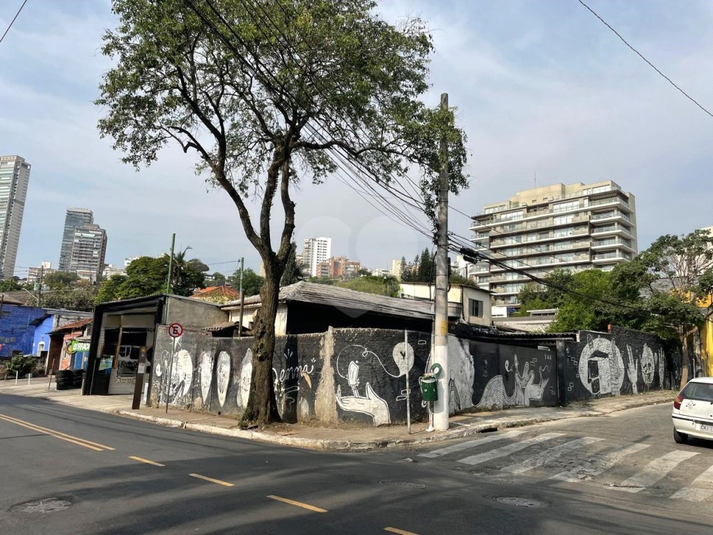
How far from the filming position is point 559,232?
10075 cm

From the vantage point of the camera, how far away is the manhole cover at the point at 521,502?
6.70m

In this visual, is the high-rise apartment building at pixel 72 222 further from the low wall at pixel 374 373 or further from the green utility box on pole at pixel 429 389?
the green utility box on pole at pixel 429 389

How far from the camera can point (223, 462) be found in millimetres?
8922

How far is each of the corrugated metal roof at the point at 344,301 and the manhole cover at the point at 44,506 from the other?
14208mm

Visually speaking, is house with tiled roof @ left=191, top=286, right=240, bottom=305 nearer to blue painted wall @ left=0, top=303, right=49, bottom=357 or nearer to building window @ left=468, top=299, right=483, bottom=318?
blue painted wall @ left=0, top=303, right=49, bottom=357

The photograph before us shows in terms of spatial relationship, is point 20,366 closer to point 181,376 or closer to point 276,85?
point 181,376

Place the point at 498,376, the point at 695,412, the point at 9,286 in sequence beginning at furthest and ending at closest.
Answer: the point at 9,286 → the point at 498,376 → the point at 695,412

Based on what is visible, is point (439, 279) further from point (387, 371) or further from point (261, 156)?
point (261, 156)

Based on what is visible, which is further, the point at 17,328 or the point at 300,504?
the point at 17,328

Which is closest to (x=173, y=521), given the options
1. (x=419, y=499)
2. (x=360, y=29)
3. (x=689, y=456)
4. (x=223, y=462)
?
(x=419, y=499)

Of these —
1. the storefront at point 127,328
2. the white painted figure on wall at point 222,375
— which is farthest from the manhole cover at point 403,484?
the storefront at point 127,328

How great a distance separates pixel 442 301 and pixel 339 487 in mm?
7330

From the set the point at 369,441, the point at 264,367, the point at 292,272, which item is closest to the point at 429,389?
the point at 369,441

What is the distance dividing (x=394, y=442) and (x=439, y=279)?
4348mm
